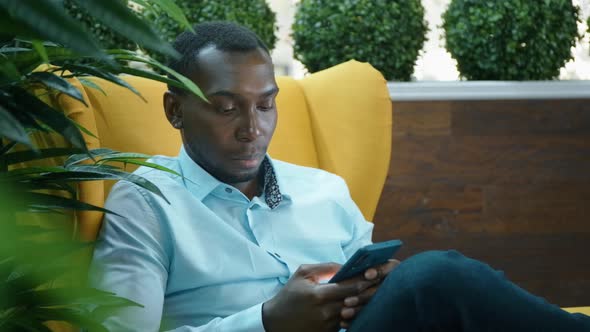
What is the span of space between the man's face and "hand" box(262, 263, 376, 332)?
0.30 m

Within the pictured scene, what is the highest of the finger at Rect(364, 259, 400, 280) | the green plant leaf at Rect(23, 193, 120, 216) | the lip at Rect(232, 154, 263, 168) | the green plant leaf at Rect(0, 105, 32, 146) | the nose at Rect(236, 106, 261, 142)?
the green plant leaf at Rect(0, 105, 32, 146)

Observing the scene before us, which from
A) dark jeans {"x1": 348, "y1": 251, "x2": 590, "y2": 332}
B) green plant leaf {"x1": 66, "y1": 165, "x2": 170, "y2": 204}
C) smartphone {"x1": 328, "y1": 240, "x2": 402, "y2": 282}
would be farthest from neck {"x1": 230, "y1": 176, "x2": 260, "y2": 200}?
green plant leaf {"x1": 66, "y1": 165, "x2": 170, "y2": 204}

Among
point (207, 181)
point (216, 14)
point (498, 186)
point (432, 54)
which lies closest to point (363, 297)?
point (207, 181)

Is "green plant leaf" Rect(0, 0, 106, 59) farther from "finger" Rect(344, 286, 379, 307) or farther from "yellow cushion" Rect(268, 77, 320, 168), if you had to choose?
"yellow cushion" Rect(268, 77, 320, 168)

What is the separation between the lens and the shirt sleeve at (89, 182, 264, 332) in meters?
1.41

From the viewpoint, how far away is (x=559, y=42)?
8.95 feet

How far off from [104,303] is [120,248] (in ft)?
1.49

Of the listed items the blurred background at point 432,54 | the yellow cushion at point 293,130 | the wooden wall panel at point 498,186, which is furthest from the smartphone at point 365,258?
the blurred background at point 432,54

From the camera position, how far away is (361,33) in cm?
271

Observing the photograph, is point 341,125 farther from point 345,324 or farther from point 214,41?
point 345,324

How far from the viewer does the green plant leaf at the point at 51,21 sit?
61cm

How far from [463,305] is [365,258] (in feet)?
0.55

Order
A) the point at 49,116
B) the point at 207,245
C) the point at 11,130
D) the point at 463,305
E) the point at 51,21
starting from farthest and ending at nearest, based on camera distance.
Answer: the point at 207,245, the point at 463,305, the point at 49,116, the point at 11,130, the point at 51,21

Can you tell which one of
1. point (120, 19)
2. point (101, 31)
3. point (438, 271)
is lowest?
point (438, 271)
